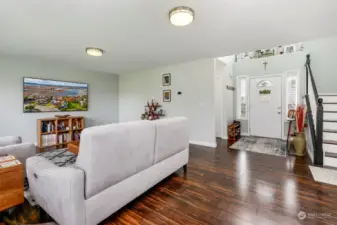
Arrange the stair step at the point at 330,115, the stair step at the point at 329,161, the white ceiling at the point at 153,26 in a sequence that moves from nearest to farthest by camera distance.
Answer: the white ceiling at the point at 153,26 → the stair step at the point at 329,161 → the stair step at the point at 330,115

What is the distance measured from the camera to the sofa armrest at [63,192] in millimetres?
1267

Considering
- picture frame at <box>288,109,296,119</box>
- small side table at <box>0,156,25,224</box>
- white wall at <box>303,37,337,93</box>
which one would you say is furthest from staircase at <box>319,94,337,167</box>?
small side table at <box>0,156,25,224</box>

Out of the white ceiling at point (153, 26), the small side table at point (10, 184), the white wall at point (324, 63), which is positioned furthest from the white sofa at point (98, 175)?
the white wall at point (324, 63)

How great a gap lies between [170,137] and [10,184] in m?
1.69

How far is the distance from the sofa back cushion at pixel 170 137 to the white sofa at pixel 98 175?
104 millimetres

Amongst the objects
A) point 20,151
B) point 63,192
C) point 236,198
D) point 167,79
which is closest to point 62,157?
point 20,151

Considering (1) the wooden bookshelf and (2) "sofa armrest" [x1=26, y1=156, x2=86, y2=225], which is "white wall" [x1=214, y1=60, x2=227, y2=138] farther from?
(2) "sofa armrest" [x1=26, y1=156, x2=86, y2=225]

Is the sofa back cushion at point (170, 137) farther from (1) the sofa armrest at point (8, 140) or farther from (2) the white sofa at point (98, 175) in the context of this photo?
(1) the sofa armrest at point (8, 140)

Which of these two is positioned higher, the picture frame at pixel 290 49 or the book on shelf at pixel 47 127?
the picture frame at pixel 290 49

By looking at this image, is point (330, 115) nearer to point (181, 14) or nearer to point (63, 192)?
point (181, 14)

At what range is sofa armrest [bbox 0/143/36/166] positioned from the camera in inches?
78.7

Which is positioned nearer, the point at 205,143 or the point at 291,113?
the point at 205,143

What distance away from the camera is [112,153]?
1.52 metres

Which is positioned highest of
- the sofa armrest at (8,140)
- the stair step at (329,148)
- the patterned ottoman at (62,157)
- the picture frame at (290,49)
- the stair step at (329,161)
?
the picture frame at (290,49)
